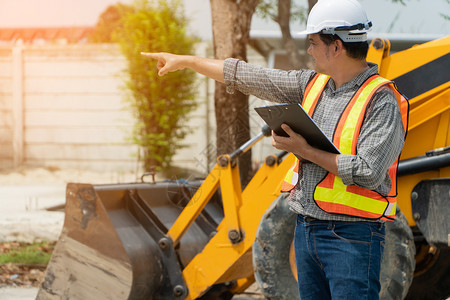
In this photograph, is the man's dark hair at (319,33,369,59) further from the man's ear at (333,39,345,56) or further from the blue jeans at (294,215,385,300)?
the blue jeans at (294,215,385,300)

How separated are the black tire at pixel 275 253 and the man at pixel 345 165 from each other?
5.10ft

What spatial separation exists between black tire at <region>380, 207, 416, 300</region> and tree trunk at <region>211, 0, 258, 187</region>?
303 cm

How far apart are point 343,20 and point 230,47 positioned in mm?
4555

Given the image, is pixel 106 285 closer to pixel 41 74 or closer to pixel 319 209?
pixel 319 209

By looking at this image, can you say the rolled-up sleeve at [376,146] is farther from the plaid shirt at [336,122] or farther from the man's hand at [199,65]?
the man's hand at [199,65]

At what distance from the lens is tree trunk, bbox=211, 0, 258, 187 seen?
21.5ft

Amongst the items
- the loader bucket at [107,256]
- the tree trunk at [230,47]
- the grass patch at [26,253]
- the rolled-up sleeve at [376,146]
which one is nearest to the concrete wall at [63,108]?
the grass patch at [26,253]

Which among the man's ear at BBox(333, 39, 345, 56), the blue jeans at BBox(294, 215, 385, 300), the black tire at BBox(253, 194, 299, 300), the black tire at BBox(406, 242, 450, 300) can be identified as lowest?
the black tire at BBox(406, 242, 450, 300)

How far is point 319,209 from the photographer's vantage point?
213 centimetres

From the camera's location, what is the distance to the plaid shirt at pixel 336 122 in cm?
201

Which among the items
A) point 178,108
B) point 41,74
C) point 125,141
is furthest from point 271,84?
point 41,74

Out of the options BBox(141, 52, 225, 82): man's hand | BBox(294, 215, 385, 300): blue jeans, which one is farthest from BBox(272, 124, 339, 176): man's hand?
BBox(141, 52, 225, 82): man's hand

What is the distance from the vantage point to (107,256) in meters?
4.19

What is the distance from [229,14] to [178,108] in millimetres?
5571
